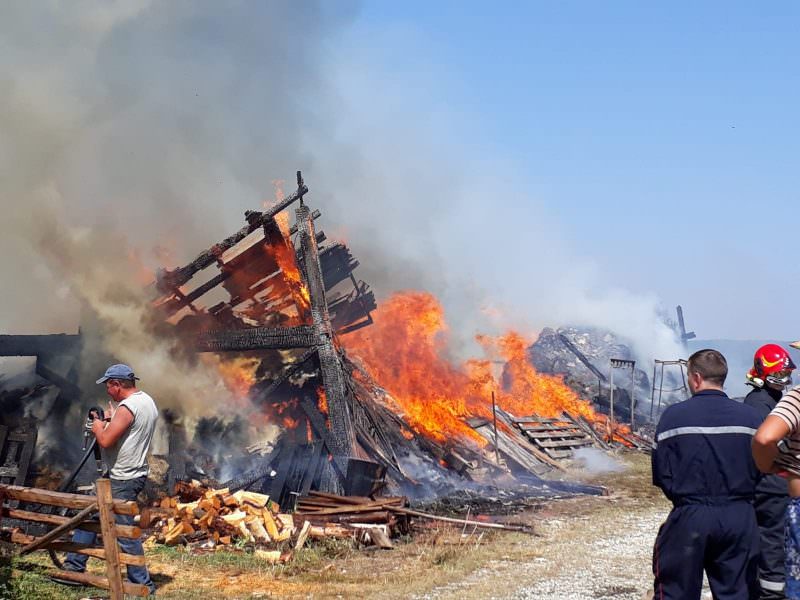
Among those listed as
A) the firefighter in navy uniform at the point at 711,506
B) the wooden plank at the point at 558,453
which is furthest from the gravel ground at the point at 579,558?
the wooden plank at the point at 558,453

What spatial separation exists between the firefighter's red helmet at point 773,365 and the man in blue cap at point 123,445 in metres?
5.65

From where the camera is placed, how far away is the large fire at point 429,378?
16.2m

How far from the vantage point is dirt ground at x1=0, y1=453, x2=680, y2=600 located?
7133mm

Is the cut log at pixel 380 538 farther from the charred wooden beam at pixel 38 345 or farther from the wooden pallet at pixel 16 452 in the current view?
the charred wooden beam at pixel 38 345

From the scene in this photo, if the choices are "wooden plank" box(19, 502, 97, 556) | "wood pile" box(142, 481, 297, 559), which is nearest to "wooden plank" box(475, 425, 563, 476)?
"wood pile" box(142, 481, 297, 559)

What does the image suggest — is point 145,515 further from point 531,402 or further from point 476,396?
point 531,402

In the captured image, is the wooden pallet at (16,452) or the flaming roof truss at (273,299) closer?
the wooden pallet at (16,452)

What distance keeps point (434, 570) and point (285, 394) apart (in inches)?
229

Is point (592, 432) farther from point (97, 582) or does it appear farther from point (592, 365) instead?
point (97, 582)

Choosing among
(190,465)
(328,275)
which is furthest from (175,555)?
(328,275)

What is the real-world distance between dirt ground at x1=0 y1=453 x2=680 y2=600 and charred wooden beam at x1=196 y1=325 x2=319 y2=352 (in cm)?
455

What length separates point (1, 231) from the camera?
45.1ft

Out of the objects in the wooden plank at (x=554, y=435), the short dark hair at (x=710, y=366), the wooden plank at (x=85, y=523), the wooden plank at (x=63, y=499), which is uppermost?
the short dark hair at (x=710, y=366)

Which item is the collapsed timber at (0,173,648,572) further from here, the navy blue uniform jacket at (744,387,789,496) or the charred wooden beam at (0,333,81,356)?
the navy blue uniform jacket at (744,387,789,496)
